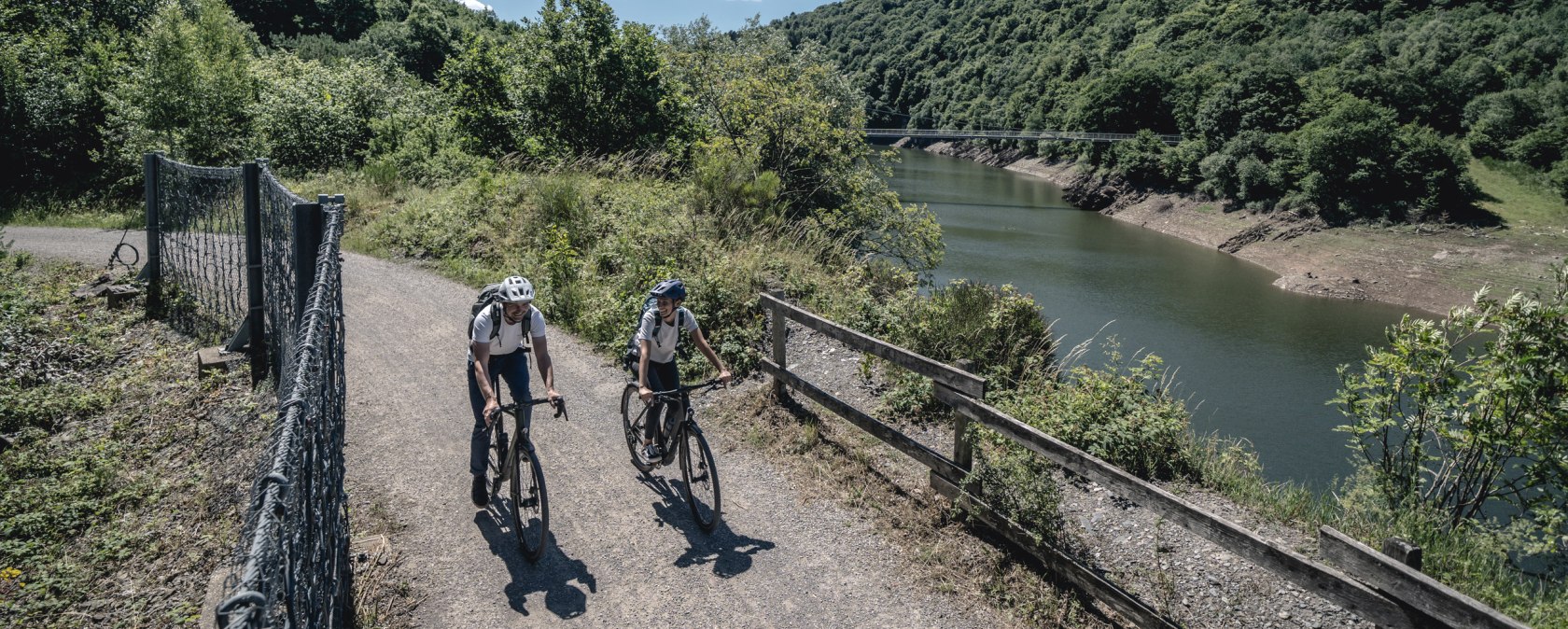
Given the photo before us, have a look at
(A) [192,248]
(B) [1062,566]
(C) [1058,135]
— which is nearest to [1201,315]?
(B) [1062,566]

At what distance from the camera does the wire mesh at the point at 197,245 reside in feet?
29.1

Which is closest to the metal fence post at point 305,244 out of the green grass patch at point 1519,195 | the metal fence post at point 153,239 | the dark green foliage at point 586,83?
the metal fence post at point 153,239

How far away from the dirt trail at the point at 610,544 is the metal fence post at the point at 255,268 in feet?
2.99

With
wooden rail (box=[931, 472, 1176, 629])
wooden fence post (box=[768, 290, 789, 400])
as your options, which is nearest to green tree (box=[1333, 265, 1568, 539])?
wooden rail (box=[931, 472, 1176, 629])

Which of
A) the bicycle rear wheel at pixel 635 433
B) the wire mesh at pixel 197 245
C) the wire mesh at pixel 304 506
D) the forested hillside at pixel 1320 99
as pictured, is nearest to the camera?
the wire mesh at pixel 304 506

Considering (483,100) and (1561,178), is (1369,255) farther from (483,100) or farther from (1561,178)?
(483,100)

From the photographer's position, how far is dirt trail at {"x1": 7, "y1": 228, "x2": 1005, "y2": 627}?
5316mm

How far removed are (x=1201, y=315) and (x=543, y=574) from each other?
28.8 meters

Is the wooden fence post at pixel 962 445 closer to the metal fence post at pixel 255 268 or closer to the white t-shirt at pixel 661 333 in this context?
the white t-shirt at pixel 661 333

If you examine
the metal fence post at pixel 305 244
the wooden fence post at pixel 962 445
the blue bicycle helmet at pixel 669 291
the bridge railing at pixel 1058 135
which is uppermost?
the bridge railing at pixel 1058 135

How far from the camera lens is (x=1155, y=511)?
15.7ft

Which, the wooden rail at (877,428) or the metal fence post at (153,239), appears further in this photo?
the metal fence post at (153,239)

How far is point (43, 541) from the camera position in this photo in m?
6.07

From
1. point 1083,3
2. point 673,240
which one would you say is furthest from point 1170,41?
point 673,240
